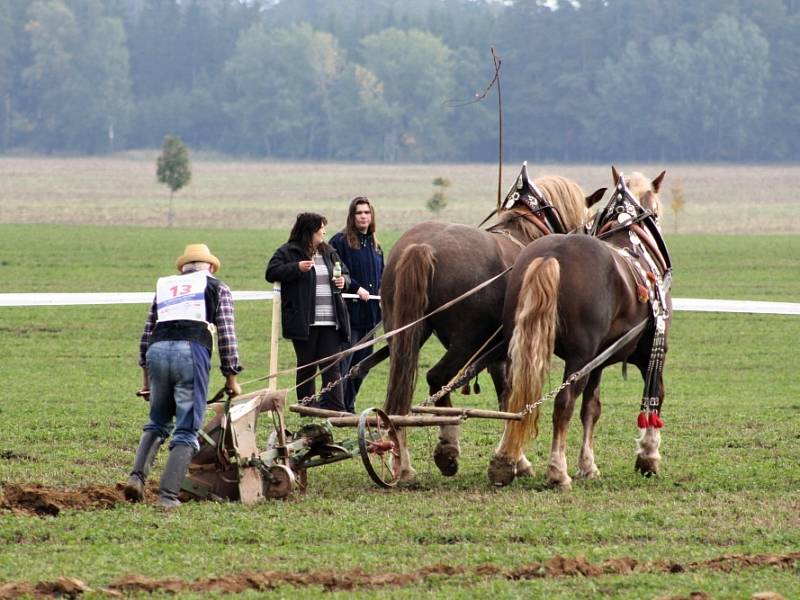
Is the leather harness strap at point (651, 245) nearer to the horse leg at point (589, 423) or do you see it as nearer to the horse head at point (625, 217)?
the horse head at point (625, 217)

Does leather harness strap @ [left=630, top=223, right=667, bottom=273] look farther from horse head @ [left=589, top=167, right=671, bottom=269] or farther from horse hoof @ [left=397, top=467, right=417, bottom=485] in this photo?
horse hoof @ [left=397, top=467, right=417, bottom=485]

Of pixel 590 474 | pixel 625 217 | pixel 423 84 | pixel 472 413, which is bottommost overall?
pixel 590 474

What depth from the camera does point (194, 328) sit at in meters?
7.82

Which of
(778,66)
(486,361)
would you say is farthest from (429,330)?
(778,66)

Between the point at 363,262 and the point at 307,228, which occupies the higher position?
the point at 307,228

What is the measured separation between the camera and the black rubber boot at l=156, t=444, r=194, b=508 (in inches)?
307

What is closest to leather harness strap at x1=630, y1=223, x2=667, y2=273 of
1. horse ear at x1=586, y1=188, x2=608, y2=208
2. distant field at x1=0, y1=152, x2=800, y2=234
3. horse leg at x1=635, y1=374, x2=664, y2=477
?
horse ear at x1=586, y1=188, x2=608, y2=208

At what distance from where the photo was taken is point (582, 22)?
4788 inches

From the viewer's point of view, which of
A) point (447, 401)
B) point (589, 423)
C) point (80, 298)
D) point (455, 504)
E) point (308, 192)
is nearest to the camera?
point (455, 504)

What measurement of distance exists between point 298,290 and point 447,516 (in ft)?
10.4

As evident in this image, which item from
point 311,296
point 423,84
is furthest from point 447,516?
point 423,84

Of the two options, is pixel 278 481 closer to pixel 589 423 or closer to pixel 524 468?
pixel 524 468

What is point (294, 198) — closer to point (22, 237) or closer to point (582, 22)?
point (22, 237)

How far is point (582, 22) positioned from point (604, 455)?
115363mm
